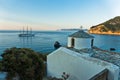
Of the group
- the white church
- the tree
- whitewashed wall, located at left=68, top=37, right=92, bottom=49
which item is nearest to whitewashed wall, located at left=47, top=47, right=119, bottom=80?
the white church

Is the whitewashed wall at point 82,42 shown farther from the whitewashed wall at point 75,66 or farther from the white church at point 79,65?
the whitewashed wall at point 75,66

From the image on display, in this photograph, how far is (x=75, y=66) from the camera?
13.9 m

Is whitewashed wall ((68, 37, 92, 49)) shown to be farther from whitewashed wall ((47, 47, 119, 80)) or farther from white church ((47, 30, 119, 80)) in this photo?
whitewashed wall ((47, 47, 119, 80))

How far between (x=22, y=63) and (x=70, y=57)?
4.69 metres

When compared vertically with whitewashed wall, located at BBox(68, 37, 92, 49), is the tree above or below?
below

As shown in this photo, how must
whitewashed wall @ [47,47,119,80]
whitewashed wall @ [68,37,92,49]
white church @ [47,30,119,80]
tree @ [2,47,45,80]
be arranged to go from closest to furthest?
tree @ [2,47,45,80] → white church @ [47,30,119,80] → whitewashed wall @ [47,47,119,80] → whitewashed wall @ [68,37,92,49]

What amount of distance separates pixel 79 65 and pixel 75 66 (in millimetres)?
489

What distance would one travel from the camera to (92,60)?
41.3ft

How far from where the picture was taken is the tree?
10891 millimetres

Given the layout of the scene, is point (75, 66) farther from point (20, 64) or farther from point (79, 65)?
point (20, 64)

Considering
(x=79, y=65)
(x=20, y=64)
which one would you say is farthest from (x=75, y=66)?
(x=20, y=64)

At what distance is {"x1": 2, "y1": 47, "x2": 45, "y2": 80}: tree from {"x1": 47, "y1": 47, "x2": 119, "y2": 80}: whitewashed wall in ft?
11.1

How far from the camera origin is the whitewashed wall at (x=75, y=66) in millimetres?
11633

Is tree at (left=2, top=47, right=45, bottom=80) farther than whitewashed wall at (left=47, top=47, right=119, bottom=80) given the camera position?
No
